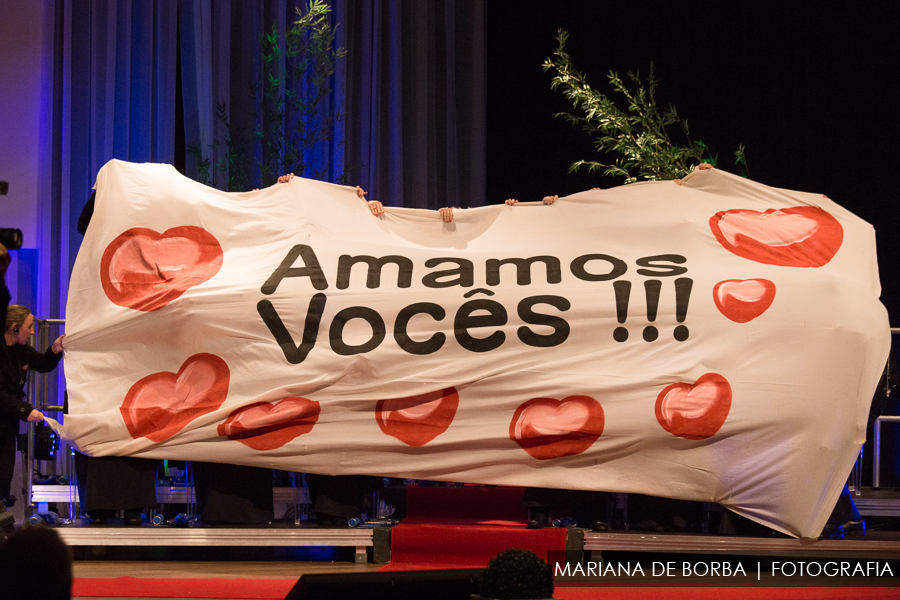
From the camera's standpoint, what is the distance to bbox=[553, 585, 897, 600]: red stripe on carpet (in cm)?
329

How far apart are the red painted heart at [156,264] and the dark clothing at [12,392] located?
591 mm

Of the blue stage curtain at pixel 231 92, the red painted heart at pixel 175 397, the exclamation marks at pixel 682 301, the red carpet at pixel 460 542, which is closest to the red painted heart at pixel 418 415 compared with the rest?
the red carpet at pixel 460 542

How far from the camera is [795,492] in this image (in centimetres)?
362

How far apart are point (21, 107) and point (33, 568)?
498cm

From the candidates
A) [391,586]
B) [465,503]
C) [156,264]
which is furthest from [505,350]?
[156,264]

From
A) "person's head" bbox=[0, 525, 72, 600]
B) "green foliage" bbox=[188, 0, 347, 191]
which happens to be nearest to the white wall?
"green foliage" bbox=[188, 0, 347, 191]

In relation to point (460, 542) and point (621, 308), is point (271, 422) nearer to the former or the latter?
point (460, 542)

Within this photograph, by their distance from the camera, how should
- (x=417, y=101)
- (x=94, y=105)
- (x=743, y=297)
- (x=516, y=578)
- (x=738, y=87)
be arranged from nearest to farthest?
(x=516, y=578) → (x=743, y=297) → (x=94, y=105) → (x=738, y=87) → (x=417, y=101)

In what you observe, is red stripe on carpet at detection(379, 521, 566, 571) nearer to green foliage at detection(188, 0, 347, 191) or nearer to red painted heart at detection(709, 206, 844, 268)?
red painted heart at detection(709, 206, 844, 268)

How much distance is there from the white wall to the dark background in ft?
11.1

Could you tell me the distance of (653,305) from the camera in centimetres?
391

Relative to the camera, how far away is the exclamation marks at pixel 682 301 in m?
3.85

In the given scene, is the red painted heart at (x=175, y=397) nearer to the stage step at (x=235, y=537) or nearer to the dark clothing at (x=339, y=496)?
the stage step at (x=235, y=537)

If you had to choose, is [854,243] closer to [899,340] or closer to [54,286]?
[899,340]
